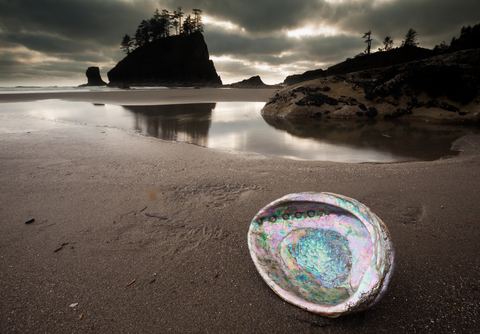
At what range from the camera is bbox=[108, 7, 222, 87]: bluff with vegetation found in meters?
51.5

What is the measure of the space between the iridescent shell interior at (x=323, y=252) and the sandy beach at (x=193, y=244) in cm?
14

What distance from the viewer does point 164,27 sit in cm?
5381

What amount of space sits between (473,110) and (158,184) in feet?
31.5

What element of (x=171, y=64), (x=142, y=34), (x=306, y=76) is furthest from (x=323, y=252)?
(x=142, y=34)

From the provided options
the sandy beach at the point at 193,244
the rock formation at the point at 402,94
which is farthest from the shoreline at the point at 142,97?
the sandy beach at the point at 193,244

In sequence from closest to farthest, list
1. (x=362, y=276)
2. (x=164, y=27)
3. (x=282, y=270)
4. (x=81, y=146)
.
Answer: (x=362, y=276)
(x=282, y=270)
(x=81, y=146)
(x=164, y=27)

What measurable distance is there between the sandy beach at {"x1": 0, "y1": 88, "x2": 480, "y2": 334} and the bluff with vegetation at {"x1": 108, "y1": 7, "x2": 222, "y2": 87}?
52.5m

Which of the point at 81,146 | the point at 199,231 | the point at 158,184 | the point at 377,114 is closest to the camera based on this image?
the point at 199,231

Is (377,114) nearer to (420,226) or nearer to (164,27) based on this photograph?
(420,226)

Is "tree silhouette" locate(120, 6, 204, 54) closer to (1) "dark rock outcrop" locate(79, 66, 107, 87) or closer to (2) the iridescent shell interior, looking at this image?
(1) "dark rock outcrop" locate(79, 66, 107, 87)

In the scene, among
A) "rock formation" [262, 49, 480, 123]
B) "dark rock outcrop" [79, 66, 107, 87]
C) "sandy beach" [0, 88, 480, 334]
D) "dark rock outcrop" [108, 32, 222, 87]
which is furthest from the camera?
"dark rock outcrop" [79, 66, 107, 87]

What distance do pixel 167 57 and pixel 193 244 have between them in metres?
58.0

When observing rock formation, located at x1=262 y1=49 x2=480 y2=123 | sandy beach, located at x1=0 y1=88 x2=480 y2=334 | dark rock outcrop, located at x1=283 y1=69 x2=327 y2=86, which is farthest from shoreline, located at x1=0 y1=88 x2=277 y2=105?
dark rock outcrop, located at x1=283 y1=69 x2=327 y2=86

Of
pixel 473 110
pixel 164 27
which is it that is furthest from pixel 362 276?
pixel 164 27
